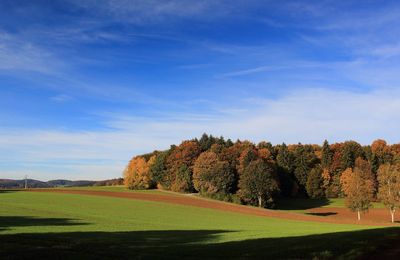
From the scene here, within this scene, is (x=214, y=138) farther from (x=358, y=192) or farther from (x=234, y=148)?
(x=358, y=192)

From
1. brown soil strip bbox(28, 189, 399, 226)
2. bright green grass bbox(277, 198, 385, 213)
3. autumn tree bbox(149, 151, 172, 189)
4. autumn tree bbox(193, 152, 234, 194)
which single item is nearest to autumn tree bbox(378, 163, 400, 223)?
brown soil strip bbox(28, 189, 399, 226)

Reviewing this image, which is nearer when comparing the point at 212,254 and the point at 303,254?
the point at 303,254

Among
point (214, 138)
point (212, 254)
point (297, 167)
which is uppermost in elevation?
point (214, 138)

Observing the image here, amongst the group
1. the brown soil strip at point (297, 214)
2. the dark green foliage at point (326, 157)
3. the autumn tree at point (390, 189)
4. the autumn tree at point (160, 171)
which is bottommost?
the brown soil strip at point (297, 214)

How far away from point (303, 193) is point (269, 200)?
30818 mm

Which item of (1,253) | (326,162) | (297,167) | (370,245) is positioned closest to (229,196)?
(297,167)

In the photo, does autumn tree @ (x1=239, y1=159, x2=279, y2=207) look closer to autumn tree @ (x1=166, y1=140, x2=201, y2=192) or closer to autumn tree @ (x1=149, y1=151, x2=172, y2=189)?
autumn tree @ (x1=166, y1=140, x2=201, y2=192)

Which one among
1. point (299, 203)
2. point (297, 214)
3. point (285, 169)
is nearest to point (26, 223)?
point (297, 214)

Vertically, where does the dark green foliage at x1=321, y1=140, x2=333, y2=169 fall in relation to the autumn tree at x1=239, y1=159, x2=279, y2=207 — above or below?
above

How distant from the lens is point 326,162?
124 meters

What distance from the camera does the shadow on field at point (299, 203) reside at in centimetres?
9900

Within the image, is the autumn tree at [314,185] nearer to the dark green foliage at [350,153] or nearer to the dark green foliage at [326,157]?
the dark green foliage at [326,157]

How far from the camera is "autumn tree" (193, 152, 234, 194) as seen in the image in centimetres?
9806

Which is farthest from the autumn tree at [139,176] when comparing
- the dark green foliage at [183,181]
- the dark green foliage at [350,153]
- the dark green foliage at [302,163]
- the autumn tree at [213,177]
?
the dark green foliage at [350,153]
